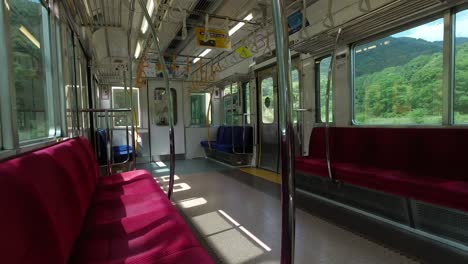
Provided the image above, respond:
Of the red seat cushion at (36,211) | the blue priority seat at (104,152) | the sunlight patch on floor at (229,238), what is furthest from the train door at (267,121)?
the red seat cushion at (36,211)

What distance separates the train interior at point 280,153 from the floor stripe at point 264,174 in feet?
0.19

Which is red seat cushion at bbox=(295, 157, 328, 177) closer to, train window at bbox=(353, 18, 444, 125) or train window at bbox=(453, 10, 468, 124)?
train window at bbox=(353, 18, 444, 125)

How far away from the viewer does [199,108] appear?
7672 millimetres

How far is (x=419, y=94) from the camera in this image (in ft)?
8.84

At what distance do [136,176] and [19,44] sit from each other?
1462mm

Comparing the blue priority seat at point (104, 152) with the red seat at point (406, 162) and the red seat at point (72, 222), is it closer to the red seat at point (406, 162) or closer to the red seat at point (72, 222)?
the red seat at point (72, 222)

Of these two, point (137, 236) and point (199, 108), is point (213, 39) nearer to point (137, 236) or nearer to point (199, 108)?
point (137, 236)

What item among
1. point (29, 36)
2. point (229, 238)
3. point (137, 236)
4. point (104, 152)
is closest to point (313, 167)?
point (229, 238)

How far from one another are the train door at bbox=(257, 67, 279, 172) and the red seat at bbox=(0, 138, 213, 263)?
3471 mm

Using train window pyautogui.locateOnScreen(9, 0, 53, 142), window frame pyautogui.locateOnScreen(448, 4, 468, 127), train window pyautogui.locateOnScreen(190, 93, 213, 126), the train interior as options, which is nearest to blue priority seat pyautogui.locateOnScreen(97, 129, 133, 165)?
the train interior

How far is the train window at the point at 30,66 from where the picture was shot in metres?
1.63

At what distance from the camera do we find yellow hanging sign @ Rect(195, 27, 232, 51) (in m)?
3.67

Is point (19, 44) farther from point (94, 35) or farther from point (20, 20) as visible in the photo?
point (94, 35)

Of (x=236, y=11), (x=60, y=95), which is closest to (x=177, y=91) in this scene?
(x=236, y=11)
